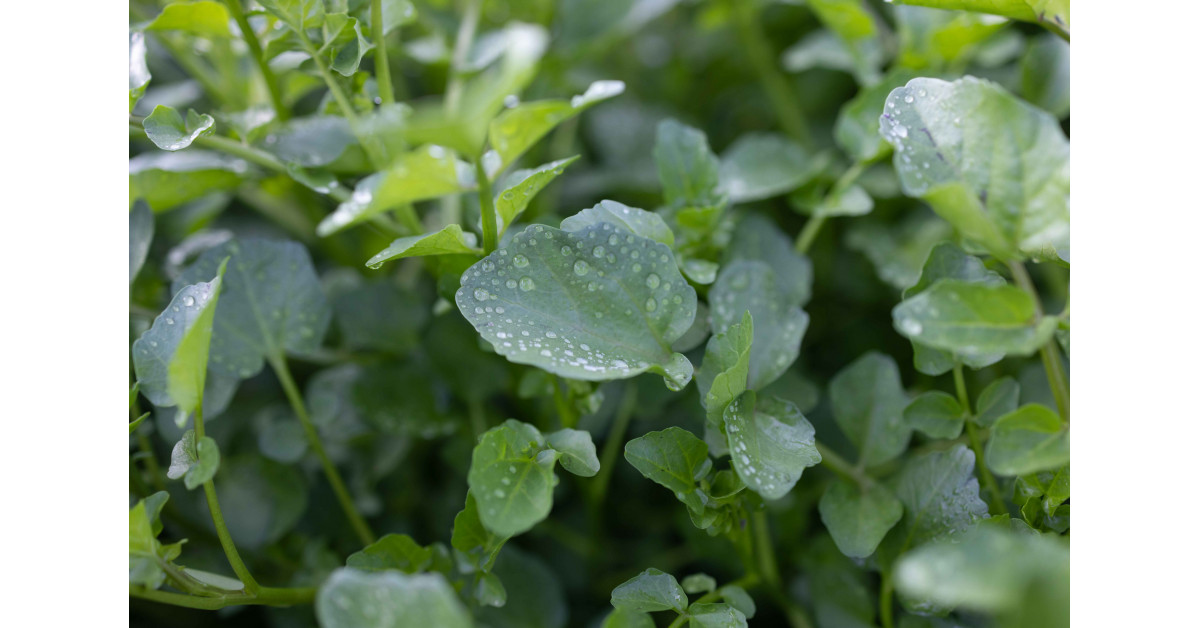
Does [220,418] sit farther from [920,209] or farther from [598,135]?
[920,209]

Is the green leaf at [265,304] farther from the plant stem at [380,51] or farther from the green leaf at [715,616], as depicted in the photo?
the green leaf at [715,616]

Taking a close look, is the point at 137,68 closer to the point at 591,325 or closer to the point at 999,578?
the point at 591,325

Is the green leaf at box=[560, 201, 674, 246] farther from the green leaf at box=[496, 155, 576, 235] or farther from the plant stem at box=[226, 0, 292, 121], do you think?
the plant stem at box=[226, 0, 292, 121]

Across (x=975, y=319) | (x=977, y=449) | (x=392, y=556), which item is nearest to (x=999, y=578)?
(x=975, y=319)

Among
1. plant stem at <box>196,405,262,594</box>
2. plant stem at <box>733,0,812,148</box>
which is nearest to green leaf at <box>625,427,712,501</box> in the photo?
plant stem at <box>196,405,262,594</box>

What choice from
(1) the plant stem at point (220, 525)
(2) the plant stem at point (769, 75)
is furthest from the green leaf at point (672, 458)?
(2) the plant stem at point (769, 75)
